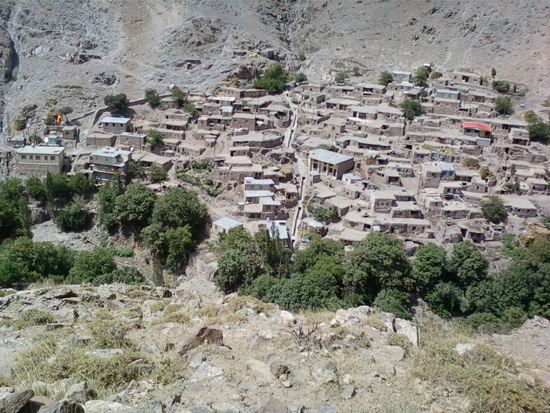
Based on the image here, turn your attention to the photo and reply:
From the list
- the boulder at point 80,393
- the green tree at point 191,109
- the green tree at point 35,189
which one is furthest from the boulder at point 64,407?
the green tree at point 191,109

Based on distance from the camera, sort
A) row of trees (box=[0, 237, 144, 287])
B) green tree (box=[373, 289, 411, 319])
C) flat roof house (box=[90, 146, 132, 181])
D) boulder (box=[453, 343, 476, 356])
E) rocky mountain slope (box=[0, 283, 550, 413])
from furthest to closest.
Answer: flat roof house (box=[90, 146, 132, 181]) < row of trees (box=[0, 237, 144, 287]) < green tree (box=[373, 289, 411, 319]) < boulder (box=[453, 343, 476, 356]) < rocky mountain slope (box=[0, 283, 550, 413])

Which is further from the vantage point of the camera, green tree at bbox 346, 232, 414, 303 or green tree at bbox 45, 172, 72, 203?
green tree at bbox 45, 172, 72, 203

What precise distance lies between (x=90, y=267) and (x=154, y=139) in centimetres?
1334

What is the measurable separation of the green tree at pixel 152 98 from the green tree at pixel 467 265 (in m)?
28.1

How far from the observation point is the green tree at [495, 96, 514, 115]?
37.6 meters

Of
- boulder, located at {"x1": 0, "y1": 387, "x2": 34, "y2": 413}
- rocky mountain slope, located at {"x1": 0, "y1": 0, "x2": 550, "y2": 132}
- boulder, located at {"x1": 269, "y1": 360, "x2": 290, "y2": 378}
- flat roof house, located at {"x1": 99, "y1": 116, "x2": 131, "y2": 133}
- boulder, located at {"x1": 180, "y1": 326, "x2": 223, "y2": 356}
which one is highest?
rocky mountain slope, located at {"x1": 0, "y1": 0, "x2": 550, "y2": 132}

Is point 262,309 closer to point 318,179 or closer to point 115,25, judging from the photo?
point 318,179

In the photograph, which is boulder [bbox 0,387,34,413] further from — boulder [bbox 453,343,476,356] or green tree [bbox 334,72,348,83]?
green tree [bbox 334,72,348,83]

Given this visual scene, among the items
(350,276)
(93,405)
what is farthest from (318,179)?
(93,405)

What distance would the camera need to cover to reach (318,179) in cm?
3022

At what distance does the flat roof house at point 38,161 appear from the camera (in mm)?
31047

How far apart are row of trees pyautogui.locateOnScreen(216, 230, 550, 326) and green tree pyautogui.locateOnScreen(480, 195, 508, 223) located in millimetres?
3085

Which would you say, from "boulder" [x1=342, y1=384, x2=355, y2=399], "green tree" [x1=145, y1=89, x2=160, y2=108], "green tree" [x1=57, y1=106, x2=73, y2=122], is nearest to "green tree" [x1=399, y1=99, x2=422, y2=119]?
"green tree" [x1=145, y1=89, x2=160, y2=108]

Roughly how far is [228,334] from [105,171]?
23954 millimetres
